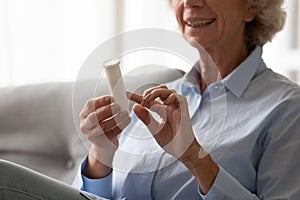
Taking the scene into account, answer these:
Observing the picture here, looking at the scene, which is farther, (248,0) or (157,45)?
(248,0)

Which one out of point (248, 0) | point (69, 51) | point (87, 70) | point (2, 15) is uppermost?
point (248, 0)

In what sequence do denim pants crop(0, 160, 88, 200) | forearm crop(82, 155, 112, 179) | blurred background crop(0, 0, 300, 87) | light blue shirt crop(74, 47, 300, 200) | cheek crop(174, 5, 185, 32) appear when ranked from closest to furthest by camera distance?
denim pants crop(0, 160, 88, 200) < light blue shirt crop(74, 47, 300, 200) < forearm crop(82, 155, 112, 179) < cheek crop(174, 5, 185, 32) < blurred background crop(0, 0, 300, 87)

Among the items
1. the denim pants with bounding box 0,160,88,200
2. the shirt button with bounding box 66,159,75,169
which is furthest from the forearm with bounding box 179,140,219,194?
the shirt button with bounding box 66,159,75,169

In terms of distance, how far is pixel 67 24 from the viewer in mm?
2416

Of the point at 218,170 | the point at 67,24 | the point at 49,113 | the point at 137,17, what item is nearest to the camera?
the point at 218,170

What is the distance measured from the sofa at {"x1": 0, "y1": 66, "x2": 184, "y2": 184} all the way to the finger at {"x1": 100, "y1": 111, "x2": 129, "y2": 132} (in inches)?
14.1

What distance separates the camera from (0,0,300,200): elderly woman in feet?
3.60

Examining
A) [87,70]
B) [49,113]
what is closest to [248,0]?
[87,70]

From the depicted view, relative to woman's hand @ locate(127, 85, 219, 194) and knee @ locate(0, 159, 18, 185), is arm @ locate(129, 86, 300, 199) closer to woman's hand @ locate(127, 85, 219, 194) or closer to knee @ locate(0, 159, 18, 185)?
woman's hand @ locate(127, 85, 219, 194)

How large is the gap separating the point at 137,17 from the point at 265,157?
4.94 ft

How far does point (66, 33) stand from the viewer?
242 centimetres

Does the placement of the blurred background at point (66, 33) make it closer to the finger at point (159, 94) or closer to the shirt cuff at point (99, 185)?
the shirt cuff at point (99, 185)

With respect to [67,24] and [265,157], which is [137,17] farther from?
[265,157]

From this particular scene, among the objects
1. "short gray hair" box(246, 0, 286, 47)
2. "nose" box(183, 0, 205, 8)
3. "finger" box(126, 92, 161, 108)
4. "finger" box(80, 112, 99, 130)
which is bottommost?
"finger" box(80, 112, 99, 130)
